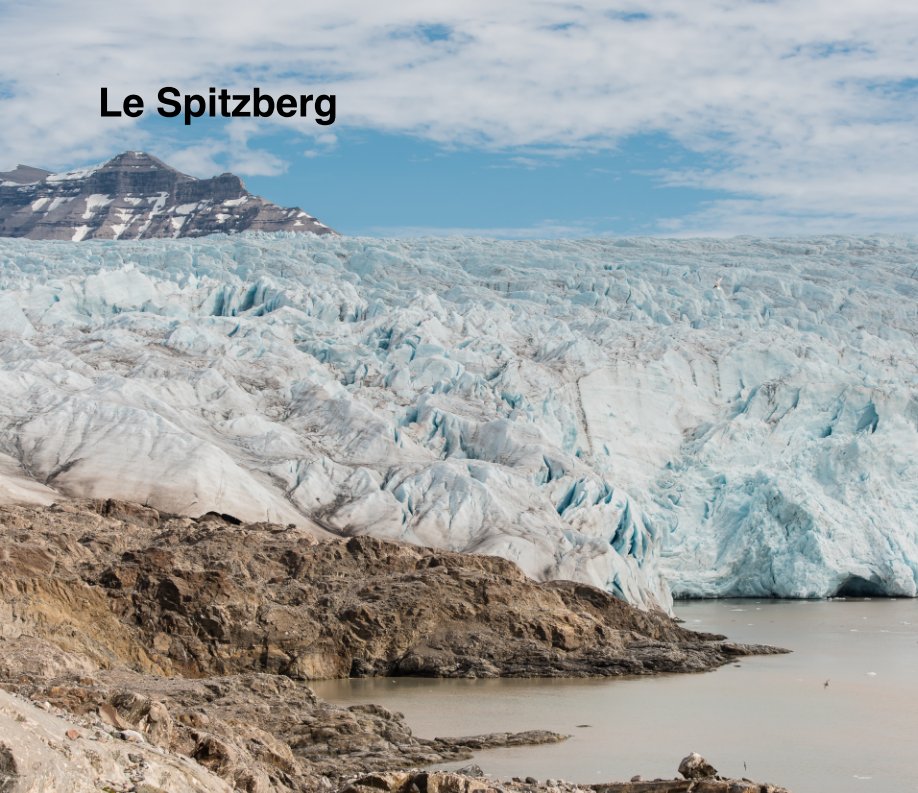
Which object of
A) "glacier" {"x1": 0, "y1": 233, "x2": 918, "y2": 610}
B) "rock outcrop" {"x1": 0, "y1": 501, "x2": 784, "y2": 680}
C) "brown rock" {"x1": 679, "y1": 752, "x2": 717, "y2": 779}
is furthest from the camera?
"glacier" {"x1": 0, "y1": 233, "x2": 918, "y2": 610}

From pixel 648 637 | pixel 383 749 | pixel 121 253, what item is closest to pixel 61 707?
pixel 383 749

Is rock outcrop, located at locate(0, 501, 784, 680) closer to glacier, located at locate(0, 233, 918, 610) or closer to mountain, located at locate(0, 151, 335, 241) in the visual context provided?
glacier, located at locate(0, 233, 918, 610)

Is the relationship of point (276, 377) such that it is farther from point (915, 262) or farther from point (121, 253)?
point (915, 262)

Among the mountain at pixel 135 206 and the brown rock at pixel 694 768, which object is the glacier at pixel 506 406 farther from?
the mountain at pixel 135 206

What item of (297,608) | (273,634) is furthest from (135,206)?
(273,634)

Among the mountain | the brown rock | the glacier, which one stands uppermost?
the brown rock

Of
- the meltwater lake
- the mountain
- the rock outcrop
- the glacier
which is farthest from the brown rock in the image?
the mountain
